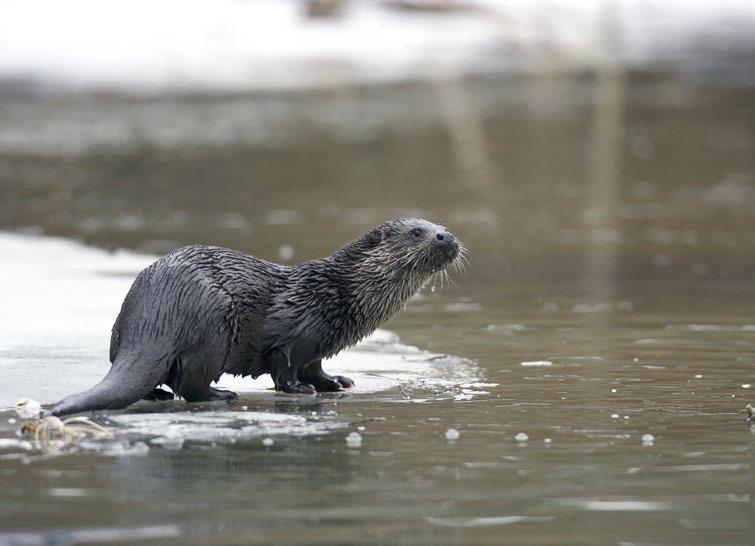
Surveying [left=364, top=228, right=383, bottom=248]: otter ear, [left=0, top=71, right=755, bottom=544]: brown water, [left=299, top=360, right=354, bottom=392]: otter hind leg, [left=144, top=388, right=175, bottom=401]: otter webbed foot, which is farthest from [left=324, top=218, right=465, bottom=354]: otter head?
[left=144, top=388, right=175, bottom=401]: otter webbed foot

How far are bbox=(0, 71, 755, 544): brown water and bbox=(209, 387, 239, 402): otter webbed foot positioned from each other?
12cm

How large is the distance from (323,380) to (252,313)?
409 millimetres

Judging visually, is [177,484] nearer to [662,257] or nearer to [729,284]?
[729,284]

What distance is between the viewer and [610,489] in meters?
4.43

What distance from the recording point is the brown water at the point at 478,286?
422 cm

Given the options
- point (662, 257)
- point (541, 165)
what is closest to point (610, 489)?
point (662, 257)

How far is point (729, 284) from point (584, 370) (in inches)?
122

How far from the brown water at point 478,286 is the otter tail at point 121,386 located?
464 millimetres

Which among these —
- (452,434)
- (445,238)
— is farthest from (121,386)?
(445,238)

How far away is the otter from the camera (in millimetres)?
5805

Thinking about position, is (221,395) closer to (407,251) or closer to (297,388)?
(297,388)

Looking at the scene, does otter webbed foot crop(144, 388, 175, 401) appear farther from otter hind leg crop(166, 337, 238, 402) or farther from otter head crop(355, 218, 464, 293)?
otter head crop(355, 218, 464, 293)

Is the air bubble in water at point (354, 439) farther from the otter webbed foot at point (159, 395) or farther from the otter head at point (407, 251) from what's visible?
the otter head at point (407, 251)

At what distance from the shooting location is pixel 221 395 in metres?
5.96
